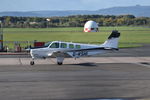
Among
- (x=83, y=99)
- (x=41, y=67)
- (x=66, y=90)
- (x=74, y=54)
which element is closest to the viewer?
(x=83, y=99)

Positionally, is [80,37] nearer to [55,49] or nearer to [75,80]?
[55,49]

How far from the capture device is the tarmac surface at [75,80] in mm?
17891

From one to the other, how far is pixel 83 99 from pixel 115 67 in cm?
1254

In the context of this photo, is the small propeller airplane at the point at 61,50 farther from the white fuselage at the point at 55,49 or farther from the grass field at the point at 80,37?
the grass field at the point at 80,37

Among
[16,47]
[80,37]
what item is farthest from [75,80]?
[80,37]

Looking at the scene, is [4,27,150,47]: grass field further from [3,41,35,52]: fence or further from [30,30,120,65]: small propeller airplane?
[30,30,120,65]: small propeller airplane

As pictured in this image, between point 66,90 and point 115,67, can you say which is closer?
point 66,90

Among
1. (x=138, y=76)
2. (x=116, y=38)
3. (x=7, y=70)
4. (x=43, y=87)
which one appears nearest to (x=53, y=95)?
(x=43, y=87)

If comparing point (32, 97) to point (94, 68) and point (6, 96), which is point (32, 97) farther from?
point (94, 68)

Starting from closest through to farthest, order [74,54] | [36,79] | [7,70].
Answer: [36,79]
[7,70]
[74,54]

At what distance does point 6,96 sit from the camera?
57.8 feet

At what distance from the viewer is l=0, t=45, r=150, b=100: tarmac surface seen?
17.9m

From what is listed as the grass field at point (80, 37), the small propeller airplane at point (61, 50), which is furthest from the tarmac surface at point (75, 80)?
the grass field at point (80, 37)

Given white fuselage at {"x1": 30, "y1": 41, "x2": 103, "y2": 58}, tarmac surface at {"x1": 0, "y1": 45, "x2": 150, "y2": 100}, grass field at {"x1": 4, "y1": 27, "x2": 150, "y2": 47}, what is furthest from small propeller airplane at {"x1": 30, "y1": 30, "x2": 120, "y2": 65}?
grass field at {"x1": 4, "y1": 27, "x2": 150, "y2": 47}
